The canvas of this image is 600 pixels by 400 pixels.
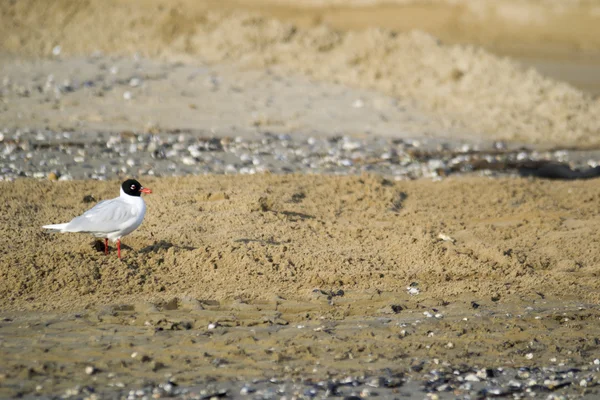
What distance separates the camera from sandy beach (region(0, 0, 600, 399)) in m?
4.91

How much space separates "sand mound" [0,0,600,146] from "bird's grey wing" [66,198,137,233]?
285 inches

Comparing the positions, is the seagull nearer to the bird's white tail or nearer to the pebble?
the bird's white tail

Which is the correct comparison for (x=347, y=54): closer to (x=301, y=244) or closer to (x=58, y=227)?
(x=301, y=244)

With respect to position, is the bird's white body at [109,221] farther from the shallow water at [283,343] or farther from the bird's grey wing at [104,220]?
the shallow water at [283,343]

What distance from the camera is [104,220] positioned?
5.72 meters

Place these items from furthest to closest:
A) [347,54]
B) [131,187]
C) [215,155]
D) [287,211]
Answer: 1. [347,54]
2. [215,155]
3. [287,211]
4. [131,187]

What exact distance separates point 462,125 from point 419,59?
2.20 m

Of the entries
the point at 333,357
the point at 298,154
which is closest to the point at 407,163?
the point at 298,154

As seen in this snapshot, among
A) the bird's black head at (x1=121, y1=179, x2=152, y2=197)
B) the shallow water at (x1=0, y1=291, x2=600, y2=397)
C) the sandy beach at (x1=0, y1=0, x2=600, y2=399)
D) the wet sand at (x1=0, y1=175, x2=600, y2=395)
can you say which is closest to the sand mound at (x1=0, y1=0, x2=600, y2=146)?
the sandy beach at (x1=0, y1=0, x2=600, y2=399)

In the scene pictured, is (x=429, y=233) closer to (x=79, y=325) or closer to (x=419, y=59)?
(x=79, y=325)

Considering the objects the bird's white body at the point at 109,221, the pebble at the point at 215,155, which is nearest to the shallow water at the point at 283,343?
the bird's white body at the point at 109,221

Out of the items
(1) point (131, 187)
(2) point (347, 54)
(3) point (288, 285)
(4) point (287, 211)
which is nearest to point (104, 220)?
(1) point (131, 187)

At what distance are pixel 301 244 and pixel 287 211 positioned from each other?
776 millimetres

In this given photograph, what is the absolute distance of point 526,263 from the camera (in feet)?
21.7
